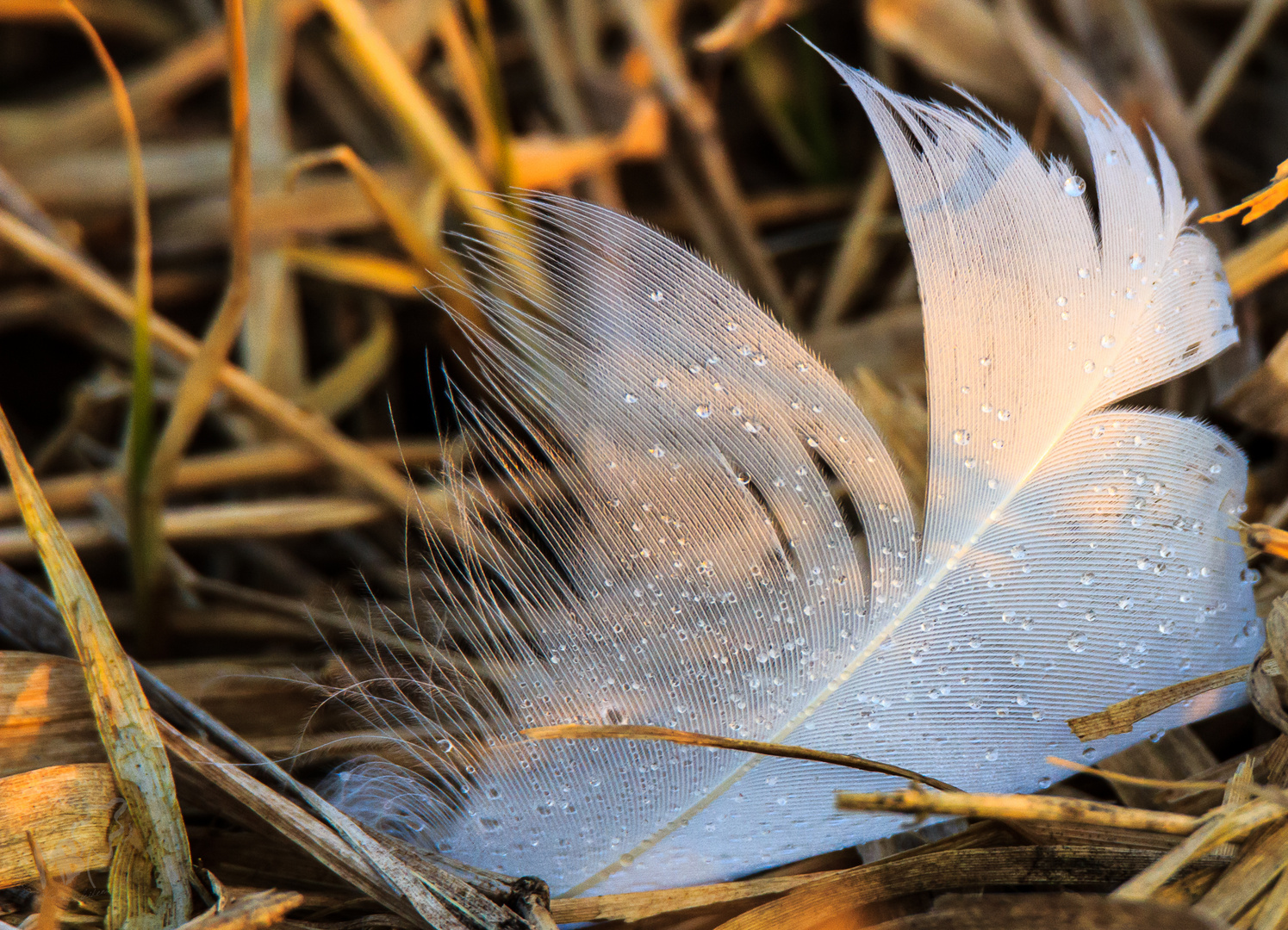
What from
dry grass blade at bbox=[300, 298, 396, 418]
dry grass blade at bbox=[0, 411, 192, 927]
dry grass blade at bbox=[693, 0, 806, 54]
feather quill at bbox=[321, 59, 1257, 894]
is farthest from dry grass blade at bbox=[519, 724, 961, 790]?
dry grass blade at bbox=[693, 0, 806, 54]

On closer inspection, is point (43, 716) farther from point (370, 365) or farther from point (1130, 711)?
point (1130, 711)

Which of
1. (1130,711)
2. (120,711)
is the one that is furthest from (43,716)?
(1130,711)

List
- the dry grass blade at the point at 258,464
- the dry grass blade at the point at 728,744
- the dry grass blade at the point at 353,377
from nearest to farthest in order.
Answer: the dry grass blade at the point at 728,744, the dry grass blade at the point at 258,464, the dry grass blade at the point at 353,377

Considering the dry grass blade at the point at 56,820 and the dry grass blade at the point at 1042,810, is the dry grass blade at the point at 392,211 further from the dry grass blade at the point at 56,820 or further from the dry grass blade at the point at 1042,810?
the dry grass blade at the point at 1042,810

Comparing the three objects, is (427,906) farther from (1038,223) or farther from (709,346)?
(1038,223)

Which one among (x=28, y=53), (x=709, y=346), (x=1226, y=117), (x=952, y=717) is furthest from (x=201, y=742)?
(x=1226, y=117)

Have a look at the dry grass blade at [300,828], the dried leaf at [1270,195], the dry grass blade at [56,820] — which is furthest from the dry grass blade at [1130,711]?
the dry grass blade at [56,820]
